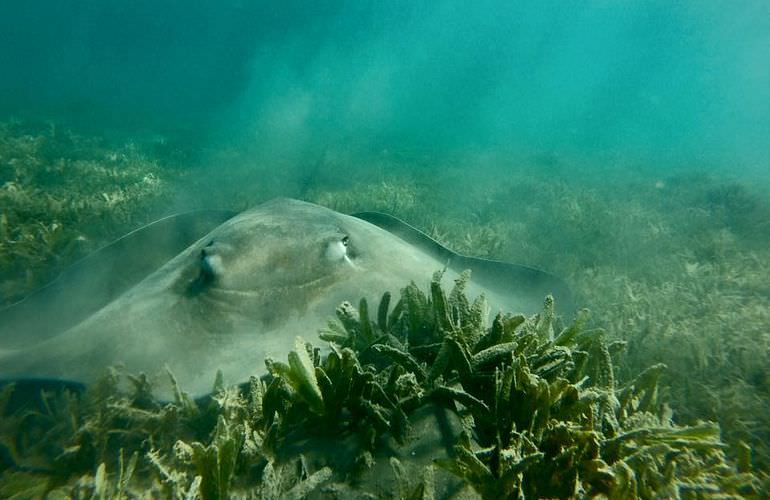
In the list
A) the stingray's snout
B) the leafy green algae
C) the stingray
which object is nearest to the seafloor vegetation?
the leafy green algae

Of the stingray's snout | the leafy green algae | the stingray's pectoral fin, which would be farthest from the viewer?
the stingray's snout

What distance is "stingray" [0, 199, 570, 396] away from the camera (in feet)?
8.05

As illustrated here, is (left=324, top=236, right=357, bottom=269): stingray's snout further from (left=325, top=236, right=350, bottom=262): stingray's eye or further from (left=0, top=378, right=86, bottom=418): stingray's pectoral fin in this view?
(left=0, top=378, right=86, bottom=418): stingray's pectoral fin

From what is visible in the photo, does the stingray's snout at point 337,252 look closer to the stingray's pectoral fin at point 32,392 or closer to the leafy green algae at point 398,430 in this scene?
the leafy green algae at point 398,430

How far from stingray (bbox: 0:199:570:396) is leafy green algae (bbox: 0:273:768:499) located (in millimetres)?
231

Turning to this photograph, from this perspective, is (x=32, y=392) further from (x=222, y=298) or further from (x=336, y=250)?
(x=336, y=250)

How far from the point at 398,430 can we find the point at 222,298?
1640mm

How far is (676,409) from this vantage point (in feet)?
9.40

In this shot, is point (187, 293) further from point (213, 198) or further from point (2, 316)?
point (213, 198)

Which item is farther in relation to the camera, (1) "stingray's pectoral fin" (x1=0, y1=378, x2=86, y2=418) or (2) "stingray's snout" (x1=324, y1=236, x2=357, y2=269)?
(2) "stingray's snout" (x1=324, y1=236, x2=357, y2=269)

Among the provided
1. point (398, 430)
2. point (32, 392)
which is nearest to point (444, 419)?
point (398, 430)

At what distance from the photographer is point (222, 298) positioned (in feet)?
9.16

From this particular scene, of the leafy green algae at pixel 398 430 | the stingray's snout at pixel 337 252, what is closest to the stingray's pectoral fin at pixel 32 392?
the leafy green algae at pixel 398 430

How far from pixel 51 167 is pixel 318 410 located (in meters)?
14.2
